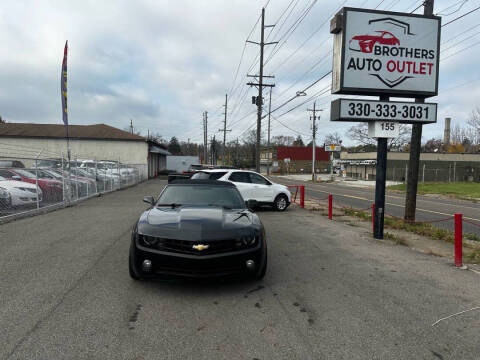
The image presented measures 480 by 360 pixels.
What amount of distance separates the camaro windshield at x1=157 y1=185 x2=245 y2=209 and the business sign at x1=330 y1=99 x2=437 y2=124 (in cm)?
348

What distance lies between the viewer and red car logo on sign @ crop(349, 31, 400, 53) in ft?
27.2

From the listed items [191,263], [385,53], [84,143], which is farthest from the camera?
[84,143]

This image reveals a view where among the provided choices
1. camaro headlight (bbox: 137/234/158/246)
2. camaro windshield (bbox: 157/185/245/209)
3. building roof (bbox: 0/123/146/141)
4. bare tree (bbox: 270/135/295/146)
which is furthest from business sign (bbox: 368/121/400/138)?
bare tree (bbox: 270/135/295/146)

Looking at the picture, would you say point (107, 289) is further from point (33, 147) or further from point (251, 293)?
point (33, 147)

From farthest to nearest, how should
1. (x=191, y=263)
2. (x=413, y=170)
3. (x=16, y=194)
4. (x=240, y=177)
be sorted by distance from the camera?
(x=240, y=177), (x=413, y=170), (x=16, y=194), (x=191, y=263)

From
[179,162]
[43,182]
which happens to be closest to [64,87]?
[43,182]

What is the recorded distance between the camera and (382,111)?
27.1 ft

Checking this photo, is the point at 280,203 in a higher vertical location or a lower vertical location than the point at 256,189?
lower

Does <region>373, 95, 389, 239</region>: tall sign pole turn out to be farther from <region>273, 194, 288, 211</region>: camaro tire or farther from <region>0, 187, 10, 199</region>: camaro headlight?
<region>0, 187, 10, 199</region>: camaro headlight

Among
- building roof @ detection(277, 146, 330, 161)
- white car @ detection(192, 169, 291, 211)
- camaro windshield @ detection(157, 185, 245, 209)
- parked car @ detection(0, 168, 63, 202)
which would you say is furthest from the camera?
building roof @ detection(277, 146, 330, 161)

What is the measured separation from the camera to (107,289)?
454 centimetres

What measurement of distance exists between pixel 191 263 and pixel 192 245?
21 cm

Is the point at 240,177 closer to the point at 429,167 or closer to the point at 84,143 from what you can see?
the point at 84,143

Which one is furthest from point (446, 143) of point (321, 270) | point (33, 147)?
point (321, 270)
